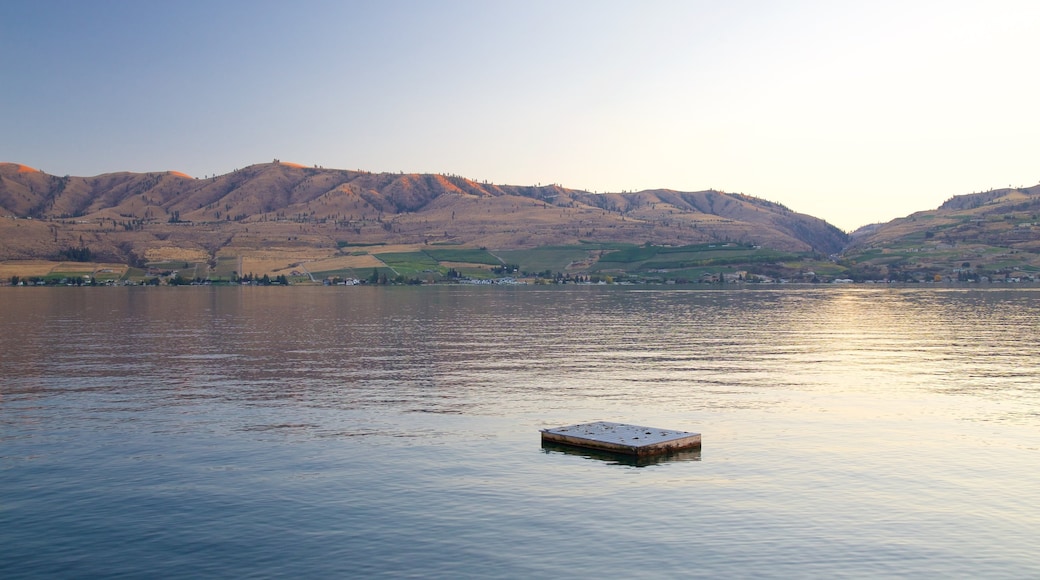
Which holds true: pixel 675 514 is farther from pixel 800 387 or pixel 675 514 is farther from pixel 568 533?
pixel 800 387

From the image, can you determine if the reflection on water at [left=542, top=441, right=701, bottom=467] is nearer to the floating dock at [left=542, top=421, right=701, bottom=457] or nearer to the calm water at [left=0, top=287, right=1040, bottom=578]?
the floating dock at [left=542, top=421, right=701, bottom=457]

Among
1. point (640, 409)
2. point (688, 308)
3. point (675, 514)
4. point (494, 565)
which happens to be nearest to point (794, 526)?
point (675, 514)

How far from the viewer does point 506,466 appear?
45.9 m

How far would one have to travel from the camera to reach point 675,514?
37812mm

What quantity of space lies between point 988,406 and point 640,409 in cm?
2615

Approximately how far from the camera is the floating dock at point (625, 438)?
47938 mm

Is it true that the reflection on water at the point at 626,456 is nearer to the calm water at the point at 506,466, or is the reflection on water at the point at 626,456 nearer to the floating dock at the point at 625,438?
the floating dock at the point at 625,438

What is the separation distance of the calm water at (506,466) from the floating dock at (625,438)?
1205 millimetres

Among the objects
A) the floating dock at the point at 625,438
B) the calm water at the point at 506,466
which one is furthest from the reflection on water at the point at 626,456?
the calm water at the point at 506,466

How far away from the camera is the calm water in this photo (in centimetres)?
3259

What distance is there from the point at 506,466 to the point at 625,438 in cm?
756

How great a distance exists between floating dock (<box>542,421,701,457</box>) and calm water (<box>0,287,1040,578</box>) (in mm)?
1205

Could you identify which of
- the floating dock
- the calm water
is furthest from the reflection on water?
the calm water

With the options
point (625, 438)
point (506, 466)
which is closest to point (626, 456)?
point (625, 438)
